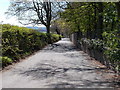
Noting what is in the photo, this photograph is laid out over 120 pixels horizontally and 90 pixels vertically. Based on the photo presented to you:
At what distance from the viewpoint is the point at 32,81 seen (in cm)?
604

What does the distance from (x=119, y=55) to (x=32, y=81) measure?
3262 millimetres

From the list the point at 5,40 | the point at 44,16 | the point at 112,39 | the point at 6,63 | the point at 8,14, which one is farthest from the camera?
the point at 44,16

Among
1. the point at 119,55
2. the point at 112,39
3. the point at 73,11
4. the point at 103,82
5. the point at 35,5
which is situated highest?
the point at 35,5

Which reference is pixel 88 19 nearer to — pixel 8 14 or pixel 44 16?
pixel 44 16

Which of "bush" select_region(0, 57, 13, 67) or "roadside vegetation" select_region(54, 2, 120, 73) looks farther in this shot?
"bush" select_region(0, 57, 13, 67)

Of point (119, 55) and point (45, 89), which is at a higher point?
point (119, 55)

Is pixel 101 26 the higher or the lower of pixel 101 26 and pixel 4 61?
the higher

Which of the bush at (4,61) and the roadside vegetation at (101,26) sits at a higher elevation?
the roadside vegetation at (101,26)

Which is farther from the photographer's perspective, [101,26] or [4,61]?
[101,26]

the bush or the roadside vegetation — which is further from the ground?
the roadside vegetation

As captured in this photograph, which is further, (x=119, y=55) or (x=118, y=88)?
(x=119, y=55)

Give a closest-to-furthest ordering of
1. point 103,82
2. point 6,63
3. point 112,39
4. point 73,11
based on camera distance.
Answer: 1. point 103,82
2. point 112,39
3. point 6,63
4. point 73,11

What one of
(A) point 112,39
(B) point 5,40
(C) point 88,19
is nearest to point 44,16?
(C) point 88,19

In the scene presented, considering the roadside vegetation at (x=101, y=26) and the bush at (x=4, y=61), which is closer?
the roadside vegetation at (x=101, y=26)
